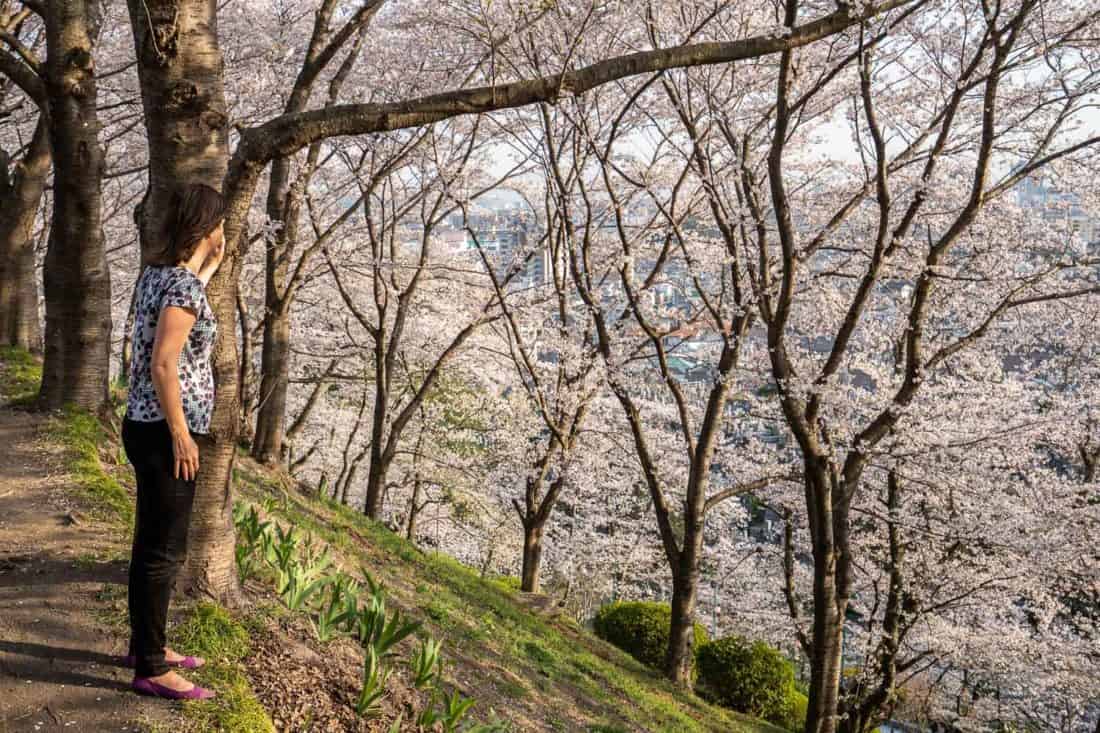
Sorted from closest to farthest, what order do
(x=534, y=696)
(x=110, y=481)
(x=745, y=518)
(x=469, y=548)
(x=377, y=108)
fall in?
1. (x=377, y=108)
2. (x=110, y=481)
3. (x=534, y=696)
4. (x=745, y=518)
5. (x=469, y=548)

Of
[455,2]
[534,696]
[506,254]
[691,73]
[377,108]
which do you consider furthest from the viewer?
[506,254]

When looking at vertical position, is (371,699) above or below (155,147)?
below

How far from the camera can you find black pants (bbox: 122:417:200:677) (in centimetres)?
256

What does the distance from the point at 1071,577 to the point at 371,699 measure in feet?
36.3

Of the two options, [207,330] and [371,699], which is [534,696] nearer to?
[371,699]

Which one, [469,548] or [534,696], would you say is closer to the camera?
[534,696]

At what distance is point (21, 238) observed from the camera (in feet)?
27.8

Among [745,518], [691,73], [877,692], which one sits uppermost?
[691,73]

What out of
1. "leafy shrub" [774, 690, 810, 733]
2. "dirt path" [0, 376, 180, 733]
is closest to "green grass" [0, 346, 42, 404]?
"dirt path" [0, 376, 180, 733]

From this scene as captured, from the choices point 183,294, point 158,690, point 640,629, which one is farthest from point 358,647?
point 640,629

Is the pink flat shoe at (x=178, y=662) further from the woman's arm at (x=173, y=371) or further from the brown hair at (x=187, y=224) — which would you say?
the brown hair at (x=187, y=224)

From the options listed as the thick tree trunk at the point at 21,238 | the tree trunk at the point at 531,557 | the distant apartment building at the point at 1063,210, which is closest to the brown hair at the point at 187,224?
the thick tree trunk at the point at 21,238

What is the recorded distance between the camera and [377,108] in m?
3.06

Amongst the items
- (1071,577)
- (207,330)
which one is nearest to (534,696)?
(207,330)
